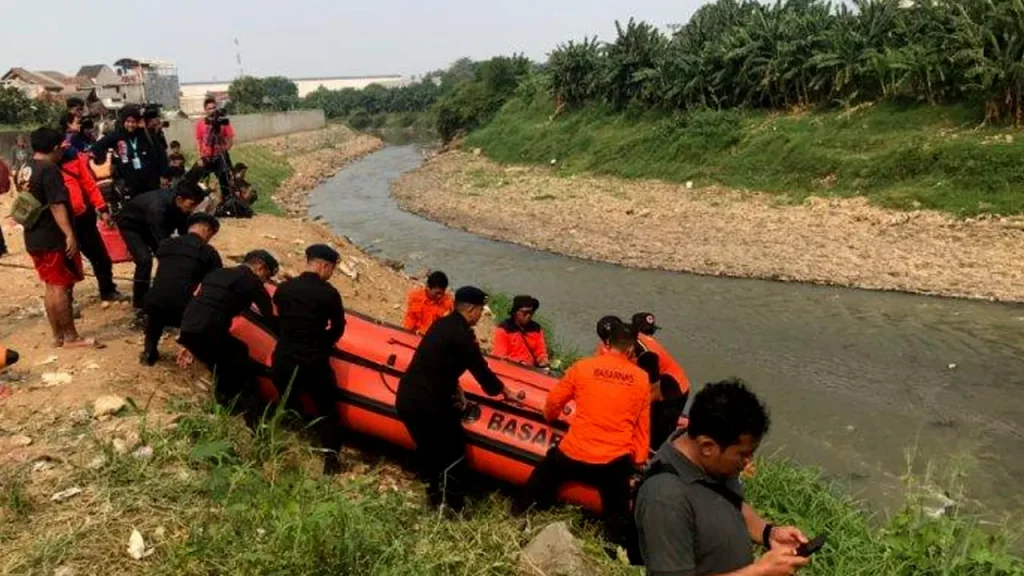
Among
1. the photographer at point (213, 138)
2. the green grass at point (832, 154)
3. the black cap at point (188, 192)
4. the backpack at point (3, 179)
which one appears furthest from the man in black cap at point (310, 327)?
the green grass at point (832, 154)

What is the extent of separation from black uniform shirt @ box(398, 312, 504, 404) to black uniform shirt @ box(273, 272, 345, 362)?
67cm

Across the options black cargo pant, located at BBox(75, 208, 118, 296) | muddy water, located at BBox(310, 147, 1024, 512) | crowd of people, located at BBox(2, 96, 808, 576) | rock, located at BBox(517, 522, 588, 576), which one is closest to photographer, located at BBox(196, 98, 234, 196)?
black cargo pant, located at BBox(75, 208, 118, 296)

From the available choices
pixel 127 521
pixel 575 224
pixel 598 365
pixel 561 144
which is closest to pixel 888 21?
pixel 575 224

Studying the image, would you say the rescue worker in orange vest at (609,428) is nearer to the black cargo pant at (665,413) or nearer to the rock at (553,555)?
the rock at (553,555)

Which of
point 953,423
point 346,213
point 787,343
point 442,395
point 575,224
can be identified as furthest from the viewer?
point 346,213

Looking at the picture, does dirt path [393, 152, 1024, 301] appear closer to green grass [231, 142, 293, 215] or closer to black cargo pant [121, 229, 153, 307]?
green grass [231, 142, 293, 215]

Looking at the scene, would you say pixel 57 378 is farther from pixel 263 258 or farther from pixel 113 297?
pixel 113 297

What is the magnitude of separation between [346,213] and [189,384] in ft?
57.8

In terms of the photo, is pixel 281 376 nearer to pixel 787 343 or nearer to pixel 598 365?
pixel 598 365

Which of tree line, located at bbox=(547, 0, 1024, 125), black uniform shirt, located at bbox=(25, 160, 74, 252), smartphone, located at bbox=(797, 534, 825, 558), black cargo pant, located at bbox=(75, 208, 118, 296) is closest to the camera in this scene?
smartphone, located at bbox=(797, 534, 825, 558)

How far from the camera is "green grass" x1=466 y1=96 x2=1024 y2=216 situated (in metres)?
14.4

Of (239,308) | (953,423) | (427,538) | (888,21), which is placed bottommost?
(953,423)

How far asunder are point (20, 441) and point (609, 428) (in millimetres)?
3332

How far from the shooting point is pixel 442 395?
14.9 ft
